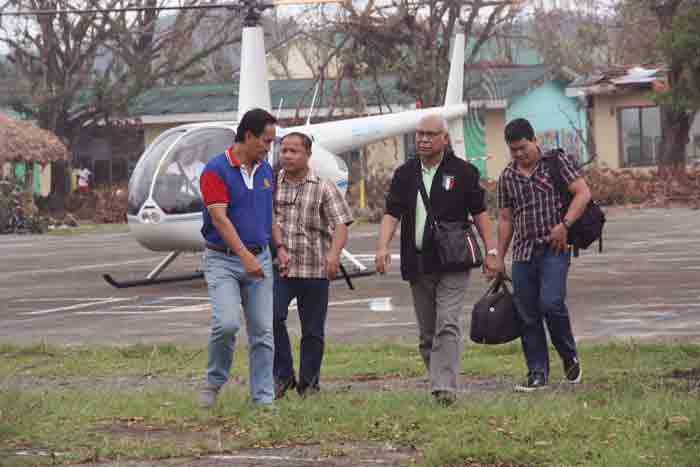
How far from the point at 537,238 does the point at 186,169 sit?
10.9m

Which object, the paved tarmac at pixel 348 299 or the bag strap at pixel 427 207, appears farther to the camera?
the paved tarmac at pixel 348 299

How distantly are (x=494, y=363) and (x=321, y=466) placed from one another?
169 inches

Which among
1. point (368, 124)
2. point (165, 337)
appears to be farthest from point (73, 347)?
point (368, 124)

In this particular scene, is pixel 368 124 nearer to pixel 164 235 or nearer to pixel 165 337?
pixel 164 235

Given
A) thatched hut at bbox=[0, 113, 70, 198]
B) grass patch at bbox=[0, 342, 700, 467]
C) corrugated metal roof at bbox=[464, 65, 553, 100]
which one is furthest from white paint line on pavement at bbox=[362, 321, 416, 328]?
corrugated metal roof at bbox=[464, 65, 553, 100]

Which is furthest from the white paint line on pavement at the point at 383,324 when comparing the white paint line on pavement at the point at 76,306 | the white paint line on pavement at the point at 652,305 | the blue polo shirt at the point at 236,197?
the blue polo shirt at the point at 236,197

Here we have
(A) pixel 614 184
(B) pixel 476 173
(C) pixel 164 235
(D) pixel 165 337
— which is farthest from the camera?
(A) pixel 614 184

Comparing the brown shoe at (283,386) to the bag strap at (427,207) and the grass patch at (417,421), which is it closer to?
the grass patch at (417,421)

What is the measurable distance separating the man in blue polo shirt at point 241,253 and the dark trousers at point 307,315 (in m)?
0.61

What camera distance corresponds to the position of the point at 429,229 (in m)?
9.30

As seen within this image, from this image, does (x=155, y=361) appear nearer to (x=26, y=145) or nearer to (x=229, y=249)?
(x=229, y=249)

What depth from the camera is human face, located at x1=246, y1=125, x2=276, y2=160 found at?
8.98 m

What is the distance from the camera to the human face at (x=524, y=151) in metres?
9.92

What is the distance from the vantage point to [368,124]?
24344 millimetres
